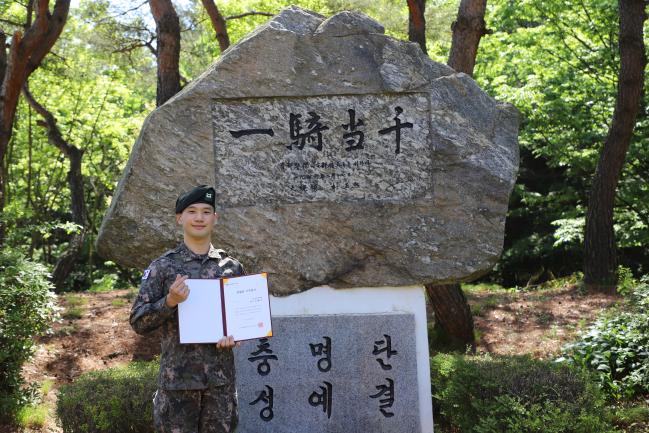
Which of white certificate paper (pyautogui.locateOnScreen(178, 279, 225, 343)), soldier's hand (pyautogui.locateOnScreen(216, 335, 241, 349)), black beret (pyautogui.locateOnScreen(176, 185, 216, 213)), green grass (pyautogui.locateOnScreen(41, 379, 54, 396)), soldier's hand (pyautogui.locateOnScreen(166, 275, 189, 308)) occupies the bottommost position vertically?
green grass (pyautogui.locateOnScreen(41, 379, 54, 396))

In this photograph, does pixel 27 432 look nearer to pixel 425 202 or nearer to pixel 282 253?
pixel 282 253

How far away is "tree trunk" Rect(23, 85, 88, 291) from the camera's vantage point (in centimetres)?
1266

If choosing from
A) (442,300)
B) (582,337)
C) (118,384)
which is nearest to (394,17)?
(442,300)

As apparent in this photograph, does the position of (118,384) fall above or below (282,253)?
below

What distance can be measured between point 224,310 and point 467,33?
5517 millimetres

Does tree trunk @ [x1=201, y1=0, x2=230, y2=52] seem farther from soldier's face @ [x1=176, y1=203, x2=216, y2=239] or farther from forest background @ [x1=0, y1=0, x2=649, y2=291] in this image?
soldier's face @ [x1=176, y1=203, x2=216, y2=239]

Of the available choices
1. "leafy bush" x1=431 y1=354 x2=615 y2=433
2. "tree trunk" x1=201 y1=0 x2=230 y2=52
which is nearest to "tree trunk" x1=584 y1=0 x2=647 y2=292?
"leafy bush" x1=431 y1=354 x2=615 y2=433

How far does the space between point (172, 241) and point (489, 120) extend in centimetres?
246

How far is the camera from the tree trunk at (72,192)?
12656 mm

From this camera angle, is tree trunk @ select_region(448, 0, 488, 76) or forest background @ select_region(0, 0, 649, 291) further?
forest background @ select_region(0, 0, 649, 291)

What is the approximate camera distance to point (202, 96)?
498 cm

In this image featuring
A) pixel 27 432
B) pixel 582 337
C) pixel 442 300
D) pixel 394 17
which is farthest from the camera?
pixel 394 17

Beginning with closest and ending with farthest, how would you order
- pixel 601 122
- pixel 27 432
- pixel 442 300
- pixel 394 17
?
1. pixel 27 432
2. pixel 442 300
3. pixel 394 17
4. pixel 601 122

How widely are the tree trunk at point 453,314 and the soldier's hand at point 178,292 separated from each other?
4.83 meters
